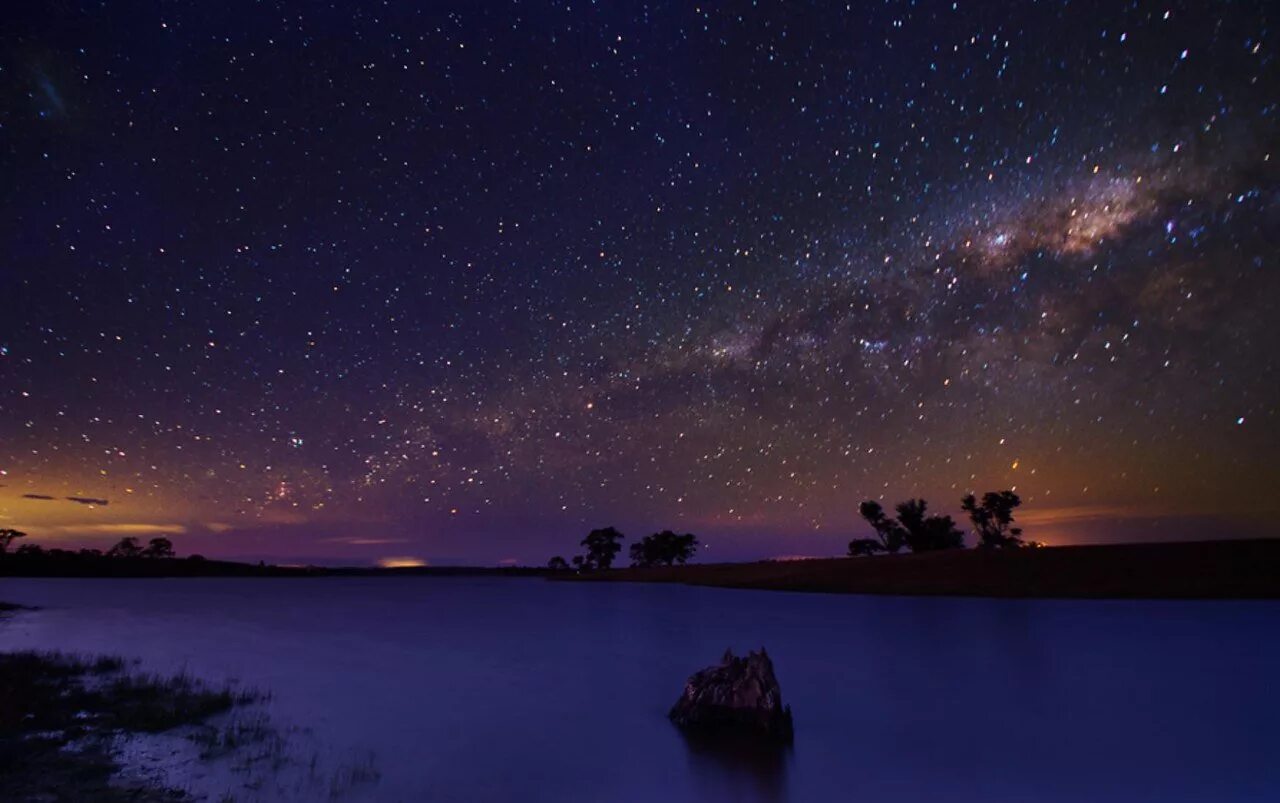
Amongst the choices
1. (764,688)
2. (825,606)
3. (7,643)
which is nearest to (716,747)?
(764,688)

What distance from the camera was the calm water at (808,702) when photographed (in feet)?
44.4

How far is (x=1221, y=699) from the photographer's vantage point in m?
21.2

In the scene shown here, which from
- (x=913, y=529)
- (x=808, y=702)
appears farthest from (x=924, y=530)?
(x=808, y=702)

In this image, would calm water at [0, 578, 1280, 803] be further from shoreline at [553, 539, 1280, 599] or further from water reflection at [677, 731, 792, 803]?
shoreline at [553, 539, 1280, 599]

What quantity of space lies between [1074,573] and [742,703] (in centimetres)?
7210

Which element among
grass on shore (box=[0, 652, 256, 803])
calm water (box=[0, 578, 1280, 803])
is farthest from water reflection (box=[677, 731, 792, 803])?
grass on shore (box=[0, 652, 256, 803])

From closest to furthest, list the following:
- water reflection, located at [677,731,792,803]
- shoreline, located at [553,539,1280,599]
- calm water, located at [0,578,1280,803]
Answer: water reflection, located at [677,731,792,803] < calm water, located at [0,578,1280,803] < shoreline, located at [553,539,1280,599]

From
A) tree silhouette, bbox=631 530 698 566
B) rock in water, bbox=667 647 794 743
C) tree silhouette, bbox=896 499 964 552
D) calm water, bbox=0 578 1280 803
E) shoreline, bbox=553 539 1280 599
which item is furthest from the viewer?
tree silhouette, bbox=631 530 698 566

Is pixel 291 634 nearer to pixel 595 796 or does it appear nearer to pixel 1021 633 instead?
pixel 595 796

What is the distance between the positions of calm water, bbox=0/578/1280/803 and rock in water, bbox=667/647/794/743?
0.85 m

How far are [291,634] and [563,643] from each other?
19279 mm

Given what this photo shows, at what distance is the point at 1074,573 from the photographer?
235 ft

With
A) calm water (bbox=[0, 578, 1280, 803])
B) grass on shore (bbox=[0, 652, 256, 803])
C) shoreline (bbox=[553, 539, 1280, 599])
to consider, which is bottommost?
calm water (bbox=[0, 578, 1280, 803])

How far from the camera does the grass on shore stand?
10547mm
